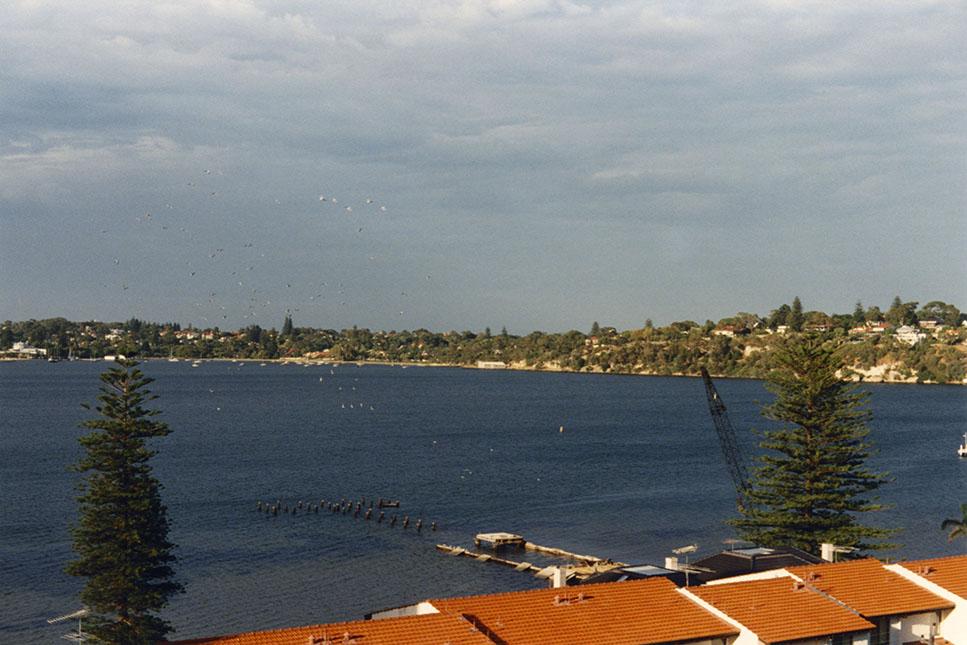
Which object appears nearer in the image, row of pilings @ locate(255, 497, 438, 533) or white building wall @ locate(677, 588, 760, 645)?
white building wall @ locate(677, 588, 760, 645)

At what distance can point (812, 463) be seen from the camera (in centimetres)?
6406

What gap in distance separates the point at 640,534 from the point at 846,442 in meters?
28.1

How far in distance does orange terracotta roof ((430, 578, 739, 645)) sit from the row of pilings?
63078mm

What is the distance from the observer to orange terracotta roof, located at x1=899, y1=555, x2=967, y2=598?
35.8 metres

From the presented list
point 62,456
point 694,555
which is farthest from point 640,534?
point 62,456

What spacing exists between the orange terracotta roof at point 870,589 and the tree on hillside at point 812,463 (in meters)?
26.1

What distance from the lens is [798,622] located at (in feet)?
103

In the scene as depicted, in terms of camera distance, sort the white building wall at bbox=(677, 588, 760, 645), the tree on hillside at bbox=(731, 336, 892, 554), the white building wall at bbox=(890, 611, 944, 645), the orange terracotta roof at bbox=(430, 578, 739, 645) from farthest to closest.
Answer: the tree on hillside at bbox=(731, 336, 892, 554) < the white building wall at bbox=(890, 611, 944, 645) < the white building wall at bbox=(677, 588, 760, 645) < the orange terracotta roof at bbox=(430, 578, 739, 645)

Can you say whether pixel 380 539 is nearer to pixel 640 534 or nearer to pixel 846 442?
pixel 640 534

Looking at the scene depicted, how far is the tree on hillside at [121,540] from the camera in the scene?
4941 centimetres

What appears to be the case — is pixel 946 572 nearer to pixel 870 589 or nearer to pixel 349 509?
pixel 870 589

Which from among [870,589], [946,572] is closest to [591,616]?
[870,589]

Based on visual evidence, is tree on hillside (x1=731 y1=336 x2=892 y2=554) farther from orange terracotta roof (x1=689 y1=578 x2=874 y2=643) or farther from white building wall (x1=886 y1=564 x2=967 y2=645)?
orange terracotta roof (x1=689 y1=578 x2=874 y2=643)

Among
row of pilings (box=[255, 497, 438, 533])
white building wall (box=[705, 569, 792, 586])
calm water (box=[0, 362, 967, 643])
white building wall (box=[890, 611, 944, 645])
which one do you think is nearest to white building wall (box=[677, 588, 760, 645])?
white building wall (box=[705, 569, 792, 586])
